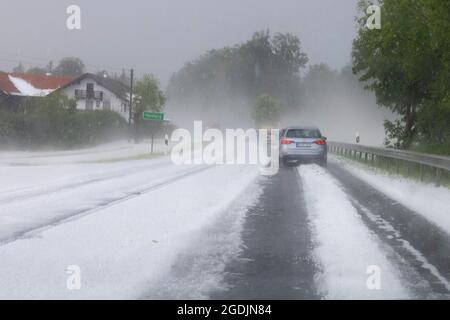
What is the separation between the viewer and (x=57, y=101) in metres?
38.6

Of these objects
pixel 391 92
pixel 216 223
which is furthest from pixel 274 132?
pixel 216 223

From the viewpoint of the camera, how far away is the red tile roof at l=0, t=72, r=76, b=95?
70.1m

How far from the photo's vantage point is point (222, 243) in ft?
25.1

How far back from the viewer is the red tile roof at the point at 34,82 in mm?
70062

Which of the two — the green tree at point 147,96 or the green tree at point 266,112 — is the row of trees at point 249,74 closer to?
the green tree at point 266,112

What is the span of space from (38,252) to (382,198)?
8.48 metres

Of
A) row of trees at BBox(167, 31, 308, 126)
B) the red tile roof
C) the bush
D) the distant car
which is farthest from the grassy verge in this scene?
row of trees at BBox(167, 31, 308, 126)

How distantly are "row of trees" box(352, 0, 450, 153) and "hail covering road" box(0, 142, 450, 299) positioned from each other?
6047 mm

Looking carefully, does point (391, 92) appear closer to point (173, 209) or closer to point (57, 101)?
point (173, 209)

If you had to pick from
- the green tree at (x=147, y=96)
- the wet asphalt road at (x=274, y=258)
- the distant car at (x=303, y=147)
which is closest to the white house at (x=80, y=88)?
the green tree at (x=147, y=96)

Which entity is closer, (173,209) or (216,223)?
(216,223)

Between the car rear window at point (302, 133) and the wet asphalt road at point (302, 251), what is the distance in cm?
1134

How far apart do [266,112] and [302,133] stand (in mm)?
88597

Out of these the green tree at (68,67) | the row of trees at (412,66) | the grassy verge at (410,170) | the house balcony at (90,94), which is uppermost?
the green tree at (68,67)
